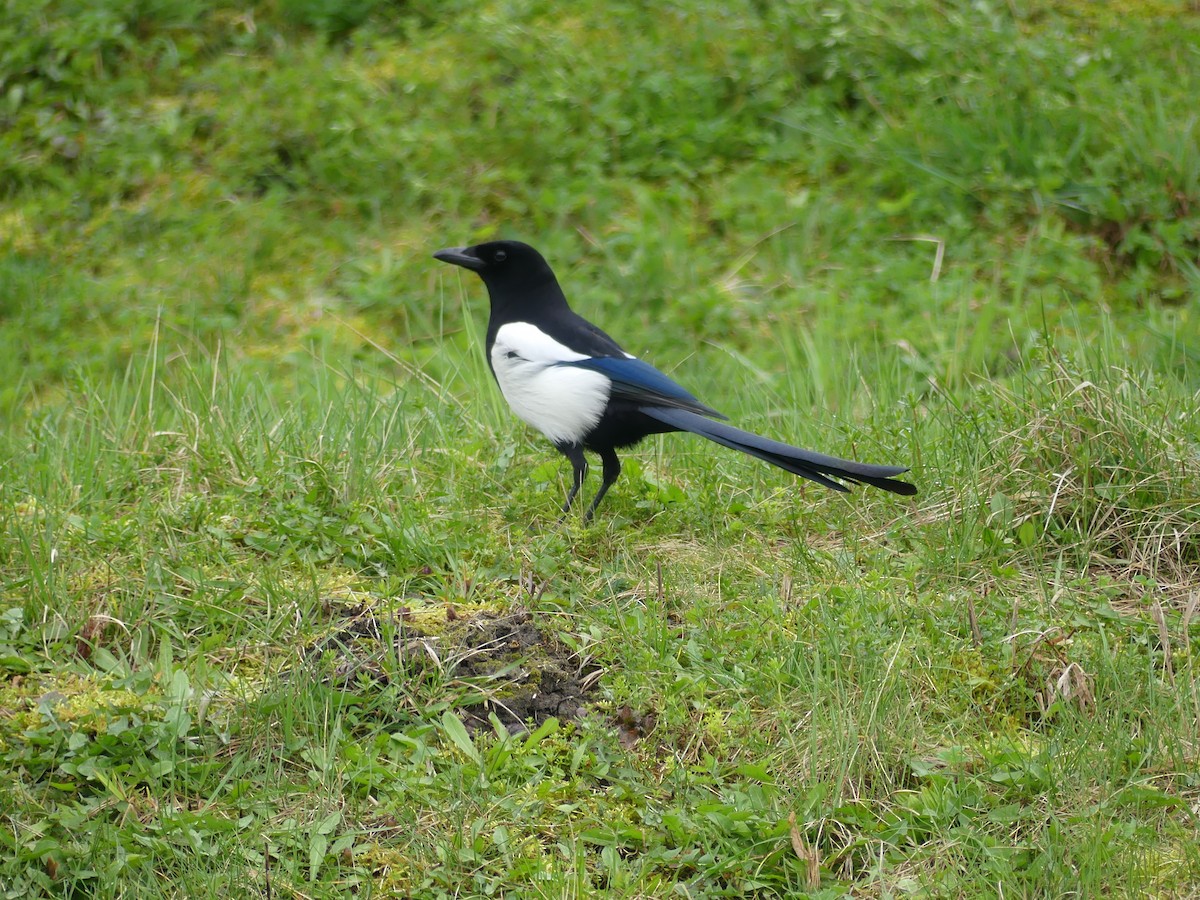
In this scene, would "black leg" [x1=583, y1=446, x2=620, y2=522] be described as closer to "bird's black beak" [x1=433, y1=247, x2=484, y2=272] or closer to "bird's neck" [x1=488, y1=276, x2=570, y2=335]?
"bird's neck" [x1=488, y1=276, x2=570, y2=335]

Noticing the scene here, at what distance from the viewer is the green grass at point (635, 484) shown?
2.42 meters

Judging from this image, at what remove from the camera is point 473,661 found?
9.36ft

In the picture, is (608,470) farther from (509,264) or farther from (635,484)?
(509,264)

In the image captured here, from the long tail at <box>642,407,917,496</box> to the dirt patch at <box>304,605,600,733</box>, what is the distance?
2.14ft

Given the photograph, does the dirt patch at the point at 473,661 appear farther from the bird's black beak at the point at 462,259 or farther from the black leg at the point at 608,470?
the bird's black beak at the point at 462,259

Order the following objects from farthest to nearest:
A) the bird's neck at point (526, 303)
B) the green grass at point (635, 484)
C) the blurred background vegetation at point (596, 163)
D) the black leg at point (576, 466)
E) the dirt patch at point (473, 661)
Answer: the blurred background vegetation at point (596, 163), the bird's neck at point (526, 303), the black leg at point (576, 466), the dirt patch at point (473, 661), the green grass at point (635, 484)

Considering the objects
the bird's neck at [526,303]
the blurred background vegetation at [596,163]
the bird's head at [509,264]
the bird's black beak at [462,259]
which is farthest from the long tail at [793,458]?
the blurred background vegetation at [596,163]

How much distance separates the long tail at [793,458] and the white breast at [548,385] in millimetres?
205

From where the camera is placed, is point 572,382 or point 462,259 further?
point 462,259

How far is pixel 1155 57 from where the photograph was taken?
6117 millimetres

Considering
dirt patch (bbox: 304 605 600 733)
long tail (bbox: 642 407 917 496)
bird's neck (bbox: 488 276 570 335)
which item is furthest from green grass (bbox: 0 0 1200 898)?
bird's neck (bbox: 488 276 570 335)

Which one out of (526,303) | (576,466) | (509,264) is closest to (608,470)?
(576,466)

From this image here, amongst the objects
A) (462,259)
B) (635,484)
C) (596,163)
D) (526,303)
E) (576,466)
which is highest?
(462,259)

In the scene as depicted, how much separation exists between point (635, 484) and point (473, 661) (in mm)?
947
